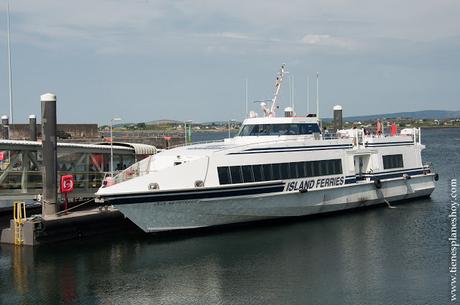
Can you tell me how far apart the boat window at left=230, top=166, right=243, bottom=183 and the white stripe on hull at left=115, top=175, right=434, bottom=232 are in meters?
0.75

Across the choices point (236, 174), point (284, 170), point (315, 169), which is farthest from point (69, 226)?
point (315, 169)

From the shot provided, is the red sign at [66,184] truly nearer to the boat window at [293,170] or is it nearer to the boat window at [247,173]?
the boat window at [247,173]

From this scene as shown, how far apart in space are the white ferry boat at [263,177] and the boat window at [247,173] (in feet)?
0.15

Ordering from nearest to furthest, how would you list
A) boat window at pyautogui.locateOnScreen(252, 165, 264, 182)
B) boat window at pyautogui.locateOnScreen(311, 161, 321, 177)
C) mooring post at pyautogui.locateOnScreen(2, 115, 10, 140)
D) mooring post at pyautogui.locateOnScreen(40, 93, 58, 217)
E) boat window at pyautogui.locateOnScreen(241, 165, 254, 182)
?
mooring post at pyautogui.locateOnScreen(40, 93, 58, 217) → boat window at pyautogui.locateOnScreen(241, 165, 254, 182) → boat window at pyautogui.locateOnScreen(252, 165, 264, 182) → boat window at pyautogui.locateOnScreen(311, 161, 321, 177) → mooring post at pyautogui.locateOnScreen(2, 115, 10, 140)

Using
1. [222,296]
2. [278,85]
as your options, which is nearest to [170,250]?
[222,296]

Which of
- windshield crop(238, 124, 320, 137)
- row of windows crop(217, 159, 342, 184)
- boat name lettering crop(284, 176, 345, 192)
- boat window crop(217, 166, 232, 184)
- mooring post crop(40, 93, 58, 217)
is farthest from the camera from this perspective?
windshield crop(238, 124, 320, 137)

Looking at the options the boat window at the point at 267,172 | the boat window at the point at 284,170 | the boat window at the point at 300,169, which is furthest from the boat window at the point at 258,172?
the boat window at the point at 300,169

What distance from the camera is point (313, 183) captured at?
92.5ft

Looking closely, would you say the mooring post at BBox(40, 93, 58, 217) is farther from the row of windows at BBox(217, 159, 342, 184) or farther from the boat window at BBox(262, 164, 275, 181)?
the boat window at BBox(262, 164, 275, 181)

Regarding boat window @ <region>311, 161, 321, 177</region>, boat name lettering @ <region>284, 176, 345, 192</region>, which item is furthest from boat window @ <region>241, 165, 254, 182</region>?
boat window @ <region>311, 161, 321, 177</region>

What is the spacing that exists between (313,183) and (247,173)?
3.95m

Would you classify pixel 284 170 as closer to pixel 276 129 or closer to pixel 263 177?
pixel 263 177

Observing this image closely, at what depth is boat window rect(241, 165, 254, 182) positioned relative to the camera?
84.4ft

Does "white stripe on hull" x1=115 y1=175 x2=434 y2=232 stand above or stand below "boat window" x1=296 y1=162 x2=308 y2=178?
below
